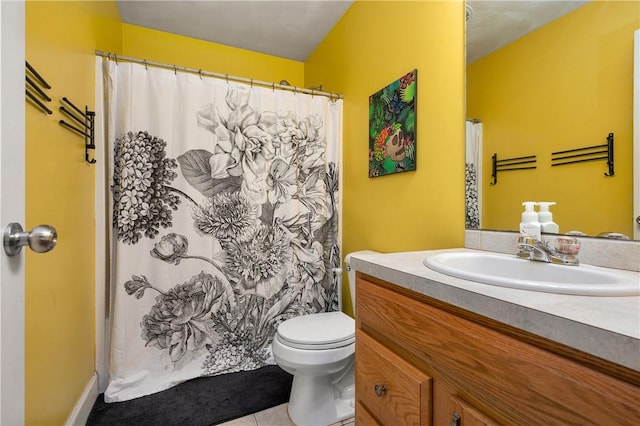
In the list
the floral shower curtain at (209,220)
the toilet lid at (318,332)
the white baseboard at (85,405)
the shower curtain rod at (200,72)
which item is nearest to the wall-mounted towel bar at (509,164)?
the toilet lid at (318,332)

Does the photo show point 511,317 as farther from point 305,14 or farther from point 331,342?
point 305,14

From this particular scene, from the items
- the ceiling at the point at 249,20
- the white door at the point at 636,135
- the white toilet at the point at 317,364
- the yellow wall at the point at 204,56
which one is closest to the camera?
the white door at the point at 636,135

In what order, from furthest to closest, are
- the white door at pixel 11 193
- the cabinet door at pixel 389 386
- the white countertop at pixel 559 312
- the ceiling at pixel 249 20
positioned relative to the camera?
the ceiling at pixel 249 20 → the cabinet door at pixel 389 386 → the white door at pixel 11 193 → the white countertop at pixel 559 312

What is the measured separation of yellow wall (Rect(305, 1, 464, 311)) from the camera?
1.30m

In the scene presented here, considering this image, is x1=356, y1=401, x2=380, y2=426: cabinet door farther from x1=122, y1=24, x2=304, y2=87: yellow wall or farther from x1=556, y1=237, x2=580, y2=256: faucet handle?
x1=122, y1=24, x2=304, y2=87: yellow wall

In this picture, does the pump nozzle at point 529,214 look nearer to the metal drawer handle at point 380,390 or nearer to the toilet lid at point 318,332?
the metal drawer handle at point 380,390

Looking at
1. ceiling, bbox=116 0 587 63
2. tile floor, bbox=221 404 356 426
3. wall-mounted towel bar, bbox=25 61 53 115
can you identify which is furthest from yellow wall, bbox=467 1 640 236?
wall-mounted towel bar, bbox=25 61 53 115

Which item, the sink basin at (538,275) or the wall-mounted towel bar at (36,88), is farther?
the wall-mounted towel bar at (36,88)

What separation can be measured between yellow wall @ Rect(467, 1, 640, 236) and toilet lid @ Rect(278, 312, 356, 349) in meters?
0.82

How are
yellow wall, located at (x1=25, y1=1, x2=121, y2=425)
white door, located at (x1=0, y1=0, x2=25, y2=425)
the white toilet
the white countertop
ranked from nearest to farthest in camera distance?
the white countertop → white door, located at (x1=0, y1=0, x2=25, y2=425) → yellow wall, located at (x1=25, y1=1, x2=121, y2=425) → the white toilet

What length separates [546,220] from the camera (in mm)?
988

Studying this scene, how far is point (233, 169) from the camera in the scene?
182cm

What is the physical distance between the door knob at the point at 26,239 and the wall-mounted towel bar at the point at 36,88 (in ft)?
1.91

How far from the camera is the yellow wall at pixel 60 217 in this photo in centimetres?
93
